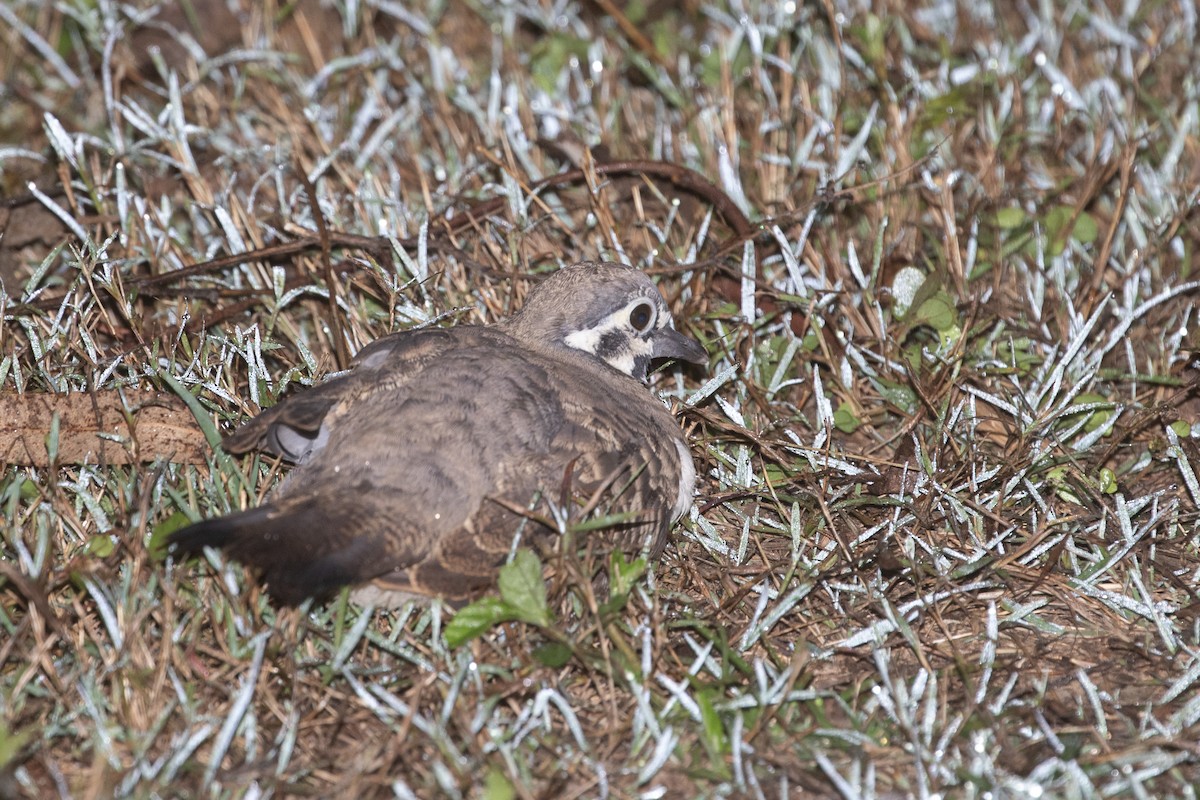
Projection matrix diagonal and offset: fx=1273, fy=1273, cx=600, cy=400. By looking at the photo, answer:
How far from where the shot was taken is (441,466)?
327 cm

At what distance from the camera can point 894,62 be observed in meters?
5.77

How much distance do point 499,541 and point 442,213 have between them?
1848 millimetres

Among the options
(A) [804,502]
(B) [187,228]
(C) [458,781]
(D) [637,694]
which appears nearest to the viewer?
(C) [458,781]

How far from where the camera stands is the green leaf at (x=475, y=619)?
3.21 m

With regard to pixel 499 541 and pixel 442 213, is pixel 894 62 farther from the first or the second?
pixel 499 541

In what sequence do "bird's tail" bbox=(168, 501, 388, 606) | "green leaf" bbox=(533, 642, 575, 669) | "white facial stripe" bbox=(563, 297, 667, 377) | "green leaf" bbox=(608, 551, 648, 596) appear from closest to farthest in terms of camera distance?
"bird's tail" bbox=(168, 501, 388, 606), "green leaf" bbox=(533, 642, 575, 669), "green leaf" bbox=(608, 551, 648, 596), "white facial stripe" bbox=(563, 297, 667, 377)

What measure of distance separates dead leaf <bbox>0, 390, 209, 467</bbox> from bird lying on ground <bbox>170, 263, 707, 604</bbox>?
0.28 meters

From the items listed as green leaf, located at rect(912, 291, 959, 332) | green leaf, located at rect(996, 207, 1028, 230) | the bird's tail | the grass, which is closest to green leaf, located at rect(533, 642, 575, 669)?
the grass

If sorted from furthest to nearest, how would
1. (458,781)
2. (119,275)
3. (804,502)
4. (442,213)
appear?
(442,213) < (119,275) < (804,502) < (458,781)

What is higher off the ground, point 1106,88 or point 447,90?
point 447,90

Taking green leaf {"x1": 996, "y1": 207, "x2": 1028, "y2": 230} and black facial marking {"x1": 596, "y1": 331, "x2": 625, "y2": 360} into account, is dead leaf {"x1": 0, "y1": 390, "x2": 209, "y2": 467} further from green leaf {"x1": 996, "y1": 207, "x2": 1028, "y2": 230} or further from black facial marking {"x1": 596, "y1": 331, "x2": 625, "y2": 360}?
green leaf {"x1": 996, "y1": 207, "x2": 1028, "y2": 230}

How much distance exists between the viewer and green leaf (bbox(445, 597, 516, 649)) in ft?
10.5

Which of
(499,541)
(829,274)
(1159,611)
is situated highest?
(499,541)

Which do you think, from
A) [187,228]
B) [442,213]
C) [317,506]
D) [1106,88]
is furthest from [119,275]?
[1106,88]
